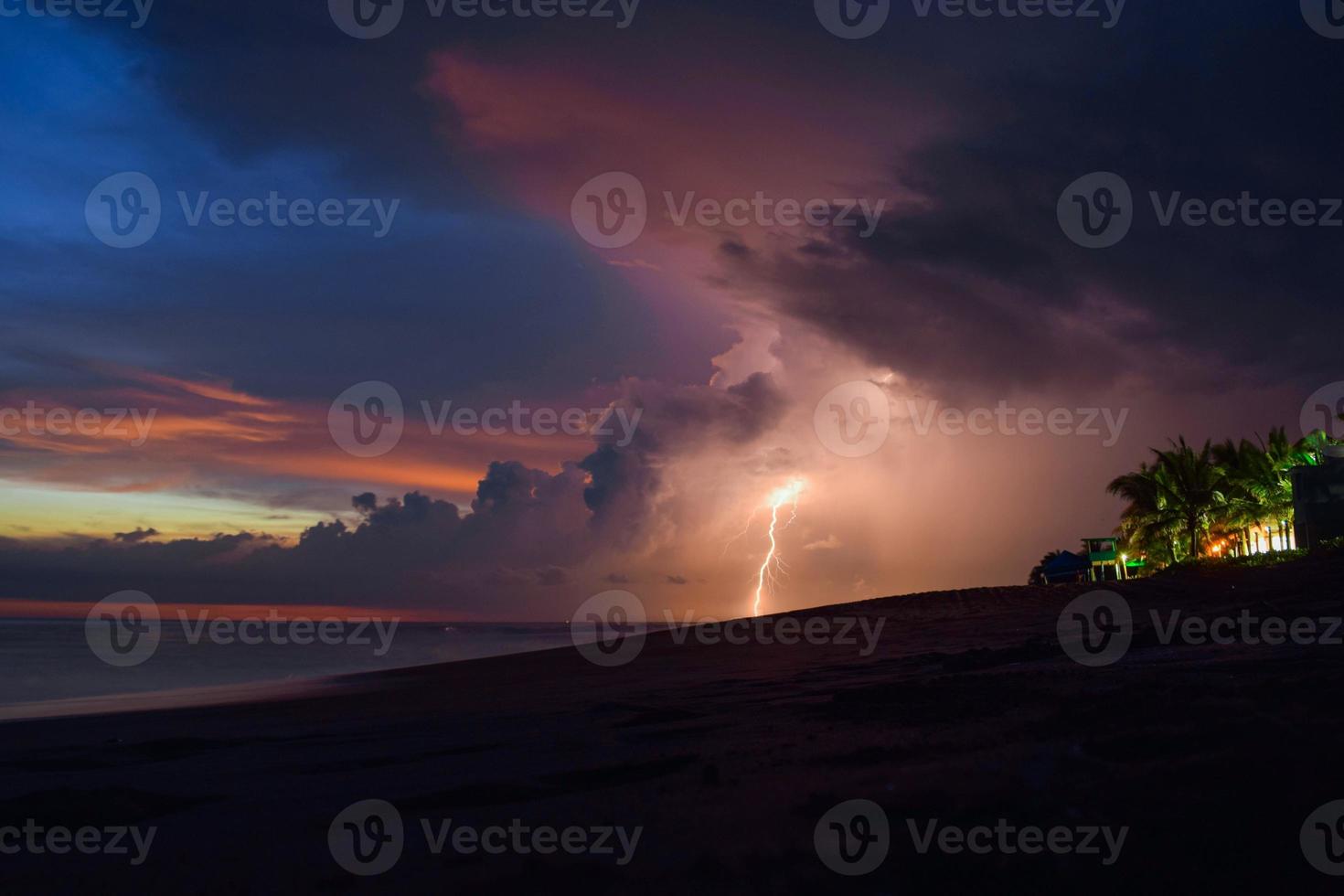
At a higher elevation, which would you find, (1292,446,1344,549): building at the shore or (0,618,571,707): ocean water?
(1292,446,1344,549): building at the shore

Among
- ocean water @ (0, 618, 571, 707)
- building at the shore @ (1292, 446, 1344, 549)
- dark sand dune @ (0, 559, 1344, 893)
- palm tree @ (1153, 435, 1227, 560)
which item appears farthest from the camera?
palm tree @ (1153, 435, 1227, 560)

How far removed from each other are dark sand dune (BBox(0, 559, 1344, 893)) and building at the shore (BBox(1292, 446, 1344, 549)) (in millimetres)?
34359

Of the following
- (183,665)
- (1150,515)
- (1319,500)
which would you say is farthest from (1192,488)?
(183,665)

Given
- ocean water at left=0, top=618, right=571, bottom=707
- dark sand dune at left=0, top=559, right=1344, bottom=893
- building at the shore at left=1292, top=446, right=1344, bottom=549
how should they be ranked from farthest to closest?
building at the shore at left=1292, top=446, right=1344, bottom=549 → ocean water at left=0, top=618, right=571, bottom=707 → dark sand dune at left=0, top=559, right=1344, bottom=893

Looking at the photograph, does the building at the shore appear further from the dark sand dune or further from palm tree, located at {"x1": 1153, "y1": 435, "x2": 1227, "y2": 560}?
the dark sand dune

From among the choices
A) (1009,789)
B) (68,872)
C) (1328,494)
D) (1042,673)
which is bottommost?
(68,872)

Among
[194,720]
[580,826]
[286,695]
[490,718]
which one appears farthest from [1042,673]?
[286,695]

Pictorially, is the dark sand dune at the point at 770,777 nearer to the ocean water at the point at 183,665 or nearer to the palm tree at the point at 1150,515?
the ocean water at the point at 183,665

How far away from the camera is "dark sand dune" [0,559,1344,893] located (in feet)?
16.3

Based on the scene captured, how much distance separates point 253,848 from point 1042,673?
8.65 m

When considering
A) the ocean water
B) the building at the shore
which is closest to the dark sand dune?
the ocean water

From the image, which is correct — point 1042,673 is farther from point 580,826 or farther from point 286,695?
point 286,695

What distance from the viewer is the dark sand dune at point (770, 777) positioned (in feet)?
16.3

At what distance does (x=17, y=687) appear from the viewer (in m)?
28.1
